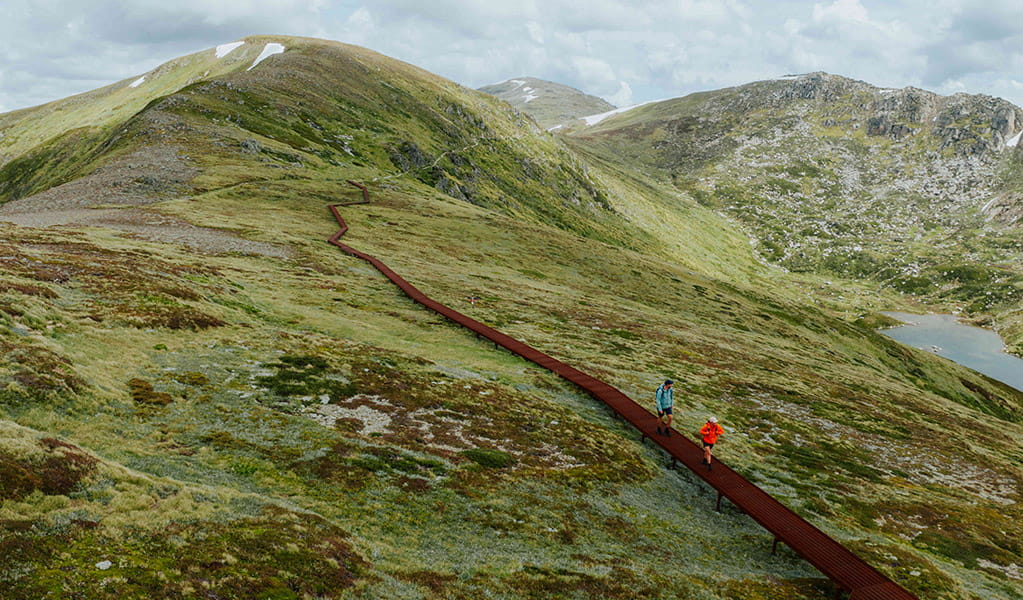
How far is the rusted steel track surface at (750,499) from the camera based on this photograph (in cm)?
1988

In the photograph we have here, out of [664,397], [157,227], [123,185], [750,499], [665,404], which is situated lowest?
[750,499]

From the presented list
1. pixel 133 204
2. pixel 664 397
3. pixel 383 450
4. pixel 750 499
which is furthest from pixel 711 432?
pixel 133 204

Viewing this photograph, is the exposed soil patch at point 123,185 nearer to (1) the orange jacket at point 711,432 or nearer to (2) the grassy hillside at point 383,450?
(2) the grassy hillside at point 383,450

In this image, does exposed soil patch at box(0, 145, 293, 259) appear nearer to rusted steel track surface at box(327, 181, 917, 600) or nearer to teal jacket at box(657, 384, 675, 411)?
rusted steel track surface at box(327, 181, 917, 600)

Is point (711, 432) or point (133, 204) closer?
point (711, 432)

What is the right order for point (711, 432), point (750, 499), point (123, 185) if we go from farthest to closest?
1. point (123, 185)
2. point (711, 432)
3. point (750, 499)

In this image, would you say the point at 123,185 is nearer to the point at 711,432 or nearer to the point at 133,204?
the point at 133,204

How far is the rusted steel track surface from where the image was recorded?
1988 cm

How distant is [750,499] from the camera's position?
25.7 m

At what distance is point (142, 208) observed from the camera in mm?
72000

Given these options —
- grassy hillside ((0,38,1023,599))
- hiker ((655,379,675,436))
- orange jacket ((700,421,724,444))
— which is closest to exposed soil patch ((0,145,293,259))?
grassy hillside ((0,38,1023,599))

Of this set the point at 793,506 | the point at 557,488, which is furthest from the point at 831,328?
the point at 557,488

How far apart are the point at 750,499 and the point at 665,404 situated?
6857 mm

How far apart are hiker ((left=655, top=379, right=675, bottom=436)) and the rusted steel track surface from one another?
0.55 meters
